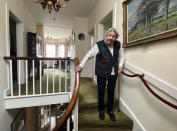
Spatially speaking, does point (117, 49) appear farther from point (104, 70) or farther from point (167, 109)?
point (167, 109)

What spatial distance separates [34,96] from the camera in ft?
6.90

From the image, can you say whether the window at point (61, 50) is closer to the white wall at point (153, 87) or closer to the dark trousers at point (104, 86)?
the white wall at point (153, 87)

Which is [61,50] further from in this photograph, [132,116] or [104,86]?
[132,116]

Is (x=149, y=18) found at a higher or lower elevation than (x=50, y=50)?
lower

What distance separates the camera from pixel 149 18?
1.32m

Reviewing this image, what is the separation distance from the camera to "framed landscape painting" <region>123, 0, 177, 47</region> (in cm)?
107

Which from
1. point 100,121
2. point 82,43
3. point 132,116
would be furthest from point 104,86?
point 82,43

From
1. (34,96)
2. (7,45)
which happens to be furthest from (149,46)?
(7,45)

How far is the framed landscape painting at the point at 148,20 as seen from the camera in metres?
1.07

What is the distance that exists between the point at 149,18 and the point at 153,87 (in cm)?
86

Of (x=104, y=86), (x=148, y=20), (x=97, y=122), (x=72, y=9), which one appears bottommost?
(x=97, y=122)

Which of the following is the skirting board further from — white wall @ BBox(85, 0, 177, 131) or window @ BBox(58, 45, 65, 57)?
window @ BBox(58, 45, 65, 57)

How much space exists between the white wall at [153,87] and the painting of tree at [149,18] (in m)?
0.15

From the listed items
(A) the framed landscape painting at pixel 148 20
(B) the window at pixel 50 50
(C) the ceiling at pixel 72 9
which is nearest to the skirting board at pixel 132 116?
(A) the framed landscape painting at pixel 148 20
